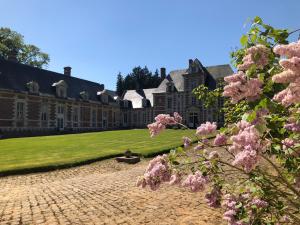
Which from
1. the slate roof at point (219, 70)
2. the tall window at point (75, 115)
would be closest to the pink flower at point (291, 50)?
the tall window at point (75, 115)

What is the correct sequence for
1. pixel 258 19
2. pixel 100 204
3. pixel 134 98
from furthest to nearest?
pixel 134 98, pixel 100 204, pixel 258 19

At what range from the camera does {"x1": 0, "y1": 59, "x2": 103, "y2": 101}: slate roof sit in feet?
125

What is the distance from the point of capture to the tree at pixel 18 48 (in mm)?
54350

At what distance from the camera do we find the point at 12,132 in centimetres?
3709

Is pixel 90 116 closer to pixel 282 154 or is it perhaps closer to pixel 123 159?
pixel 123 159

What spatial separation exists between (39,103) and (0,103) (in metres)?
5.86

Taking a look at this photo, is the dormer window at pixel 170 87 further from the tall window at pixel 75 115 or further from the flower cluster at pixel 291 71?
the flower cluster at pixel 291 71

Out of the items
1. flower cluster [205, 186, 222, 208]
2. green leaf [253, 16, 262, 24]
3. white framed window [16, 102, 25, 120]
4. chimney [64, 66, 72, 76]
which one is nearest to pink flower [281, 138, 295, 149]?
flower cluster [205, 186, 222, 208]

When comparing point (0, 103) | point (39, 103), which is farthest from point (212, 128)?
point (39, 103)

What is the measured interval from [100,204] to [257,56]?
5.49m

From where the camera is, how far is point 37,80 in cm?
4269

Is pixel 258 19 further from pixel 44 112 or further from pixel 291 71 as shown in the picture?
pixel 44 112

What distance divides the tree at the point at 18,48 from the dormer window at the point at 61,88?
13.5m

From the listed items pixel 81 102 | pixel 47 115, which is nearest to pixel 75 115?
pixel 81 102
